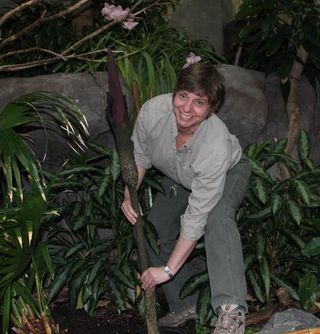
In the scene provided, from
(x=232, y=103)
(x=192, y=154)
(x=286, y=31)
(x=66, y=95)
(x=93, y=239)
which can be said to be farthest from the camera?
(x=286, y=31)

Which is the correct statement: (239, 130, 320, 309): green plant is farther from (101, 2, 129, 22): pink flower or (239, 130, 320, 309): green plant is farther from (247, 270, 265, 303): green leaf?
(101, 2, 129, 22): pink flower

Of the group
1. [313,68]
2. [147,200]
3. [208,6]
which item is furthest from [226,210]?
[208,6]

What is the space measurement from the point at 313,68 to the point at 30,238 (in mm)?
2539

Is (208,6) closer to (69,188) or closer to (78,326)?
(69,188)

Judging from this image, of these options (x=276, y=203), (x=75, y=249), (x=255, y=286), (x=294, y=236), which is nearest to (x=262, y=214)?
(x=276, y=203)

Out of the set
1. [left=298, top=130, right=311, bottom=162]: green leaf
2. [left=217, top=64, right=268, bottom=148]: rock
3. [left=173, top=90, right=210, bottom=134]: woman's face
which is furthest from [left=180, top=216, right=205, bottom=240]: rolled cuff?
[left=217, top=64, right=268, bottom=148]: rock

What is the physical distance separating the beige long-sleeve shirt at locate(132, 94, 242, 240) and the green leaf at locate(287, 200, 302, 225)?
1.56 ft

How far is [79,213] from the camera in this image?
143 inches

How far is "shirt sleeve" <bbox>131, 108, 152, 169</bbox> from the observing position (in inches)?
120

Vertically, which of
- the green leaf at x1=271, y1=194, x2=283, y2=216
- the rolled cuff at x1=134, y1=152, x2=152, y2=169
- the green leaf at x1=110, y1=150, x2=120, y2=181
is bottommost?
the green leaf at x1=271, y1=194, x2=283, y2=216

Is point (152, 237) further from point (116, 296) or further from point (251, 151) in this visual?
point (251, 151)

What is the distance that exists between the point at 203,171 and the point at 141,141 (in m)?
0.47

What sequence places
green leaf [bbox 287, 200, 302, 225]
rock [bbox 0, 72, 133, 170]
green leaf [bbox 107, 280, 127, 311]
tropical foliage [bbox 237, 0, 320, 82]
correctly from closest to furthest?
green leaf [bbox 287, 200, 302, 225] < green leaf [bbox 107, 280, 127, 311] < rock [bbox 0, 72, 133, 170] < tropical foliage [bbox 237, 0, 320, 82]

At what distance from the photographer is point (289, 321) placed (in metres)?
3.17
